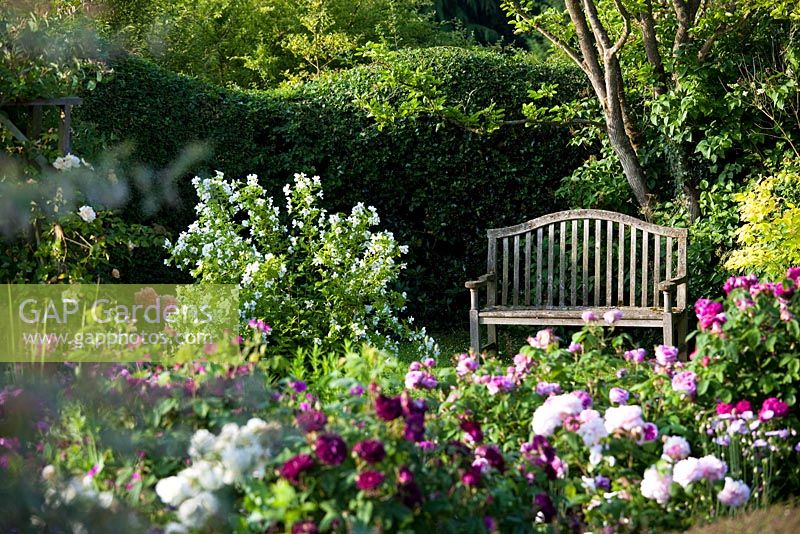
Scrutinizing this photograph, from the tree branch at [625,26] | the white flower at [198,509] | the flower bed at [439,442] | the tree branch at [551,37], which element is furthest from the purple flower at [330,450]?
the tree branch at [551,37]

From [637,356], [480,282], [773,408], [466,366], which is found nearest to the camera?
[773,408]

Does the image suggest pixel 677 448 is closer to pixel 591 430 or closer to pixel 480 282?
pixel 591 430

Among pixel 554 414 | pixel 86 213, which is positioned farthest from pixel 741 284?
pixel 86 213

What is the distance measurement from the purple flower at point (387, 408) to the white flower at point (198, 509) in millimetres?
414

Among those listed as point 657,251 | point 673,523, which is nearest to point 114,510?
point 673,523

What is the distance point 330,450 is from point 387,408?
18cm

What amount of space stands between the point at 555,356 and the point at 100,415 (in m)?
1.44

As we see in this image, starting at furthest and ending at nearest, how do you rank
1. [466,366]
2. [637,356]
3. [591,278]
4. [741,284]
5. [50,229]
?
[591,278], [50,229], [637,356], [741,284], [466,366]

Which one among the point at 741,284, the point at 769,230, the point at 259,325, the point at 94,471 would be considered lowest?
the point at 94,471

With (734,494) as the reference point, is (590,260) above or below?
above

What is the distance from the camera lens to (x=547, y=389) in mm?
3039

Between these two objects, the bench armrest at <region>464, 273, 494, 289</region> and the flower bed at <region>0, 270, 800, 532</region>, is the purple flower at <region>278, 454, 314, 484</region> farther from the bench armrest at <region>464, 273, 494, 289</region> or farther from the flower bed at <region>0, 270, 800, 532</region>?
the bench armrest at <region>464, 273, 494, 289</region>

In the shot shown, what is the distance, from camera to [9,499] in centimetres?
227

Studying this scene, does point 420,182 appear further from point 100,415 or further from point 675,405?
point 100,415
